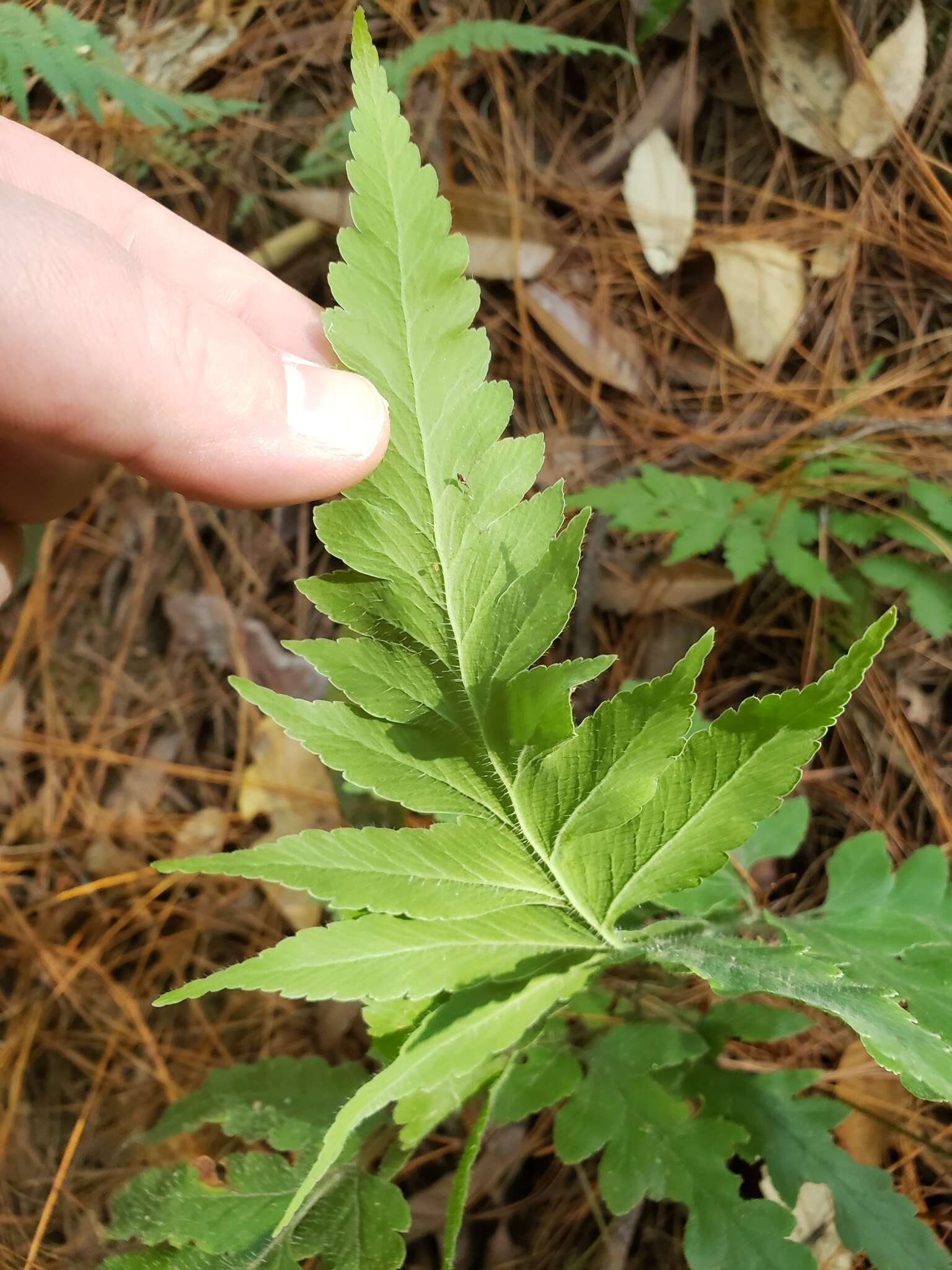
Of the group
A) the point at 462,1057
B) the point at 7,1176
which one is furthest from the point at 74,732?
the point at 462,1057

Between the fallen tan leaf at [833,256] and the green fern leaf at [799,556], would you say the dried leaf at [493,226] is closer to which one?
the fallen tan leaf at [833,256]

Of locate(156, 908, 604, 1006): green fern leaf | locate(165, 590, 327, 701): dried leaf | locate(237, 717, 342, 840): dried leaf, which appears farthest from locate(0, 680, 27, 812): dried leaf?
locate(156, 908, 604, 1006): green fern leaf

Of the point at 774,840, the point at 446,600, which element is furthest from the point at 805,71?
the point at 446,600

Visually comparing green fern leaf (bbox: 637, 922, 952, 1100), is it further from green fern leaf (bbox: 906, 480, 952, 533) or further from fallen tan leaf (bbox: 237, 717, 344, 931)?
fallen tan leaf (bbox: 237, 717, 344, 931)

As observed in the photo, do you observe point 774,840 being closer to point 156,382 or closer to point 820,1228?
point 820,1228

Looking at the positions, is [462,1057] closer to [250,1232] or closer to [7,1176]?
[250,1232]
